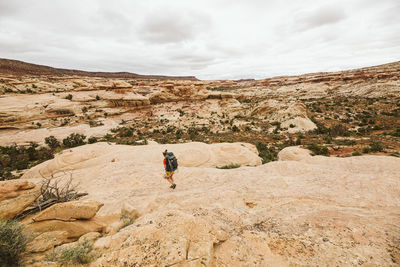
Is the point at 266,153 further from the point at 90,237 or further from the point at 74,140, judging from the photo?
the point at 74,140

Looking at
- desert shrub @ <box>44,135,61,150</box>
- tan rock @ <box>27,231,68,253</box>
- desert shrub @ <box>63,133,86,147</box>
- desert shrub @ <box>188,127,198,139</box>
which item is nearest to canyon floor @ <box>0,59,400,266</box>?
tan rock @ <box>27,231,68,253</box>

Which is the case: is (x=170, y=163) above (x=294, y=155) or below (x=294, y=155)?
above

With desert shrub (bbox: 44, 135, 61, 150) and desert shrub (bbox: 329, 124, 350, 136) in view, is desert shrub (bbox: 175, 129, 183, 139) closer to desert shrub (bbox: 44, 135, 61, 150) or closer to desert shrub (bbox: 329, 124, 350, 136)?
desert shrub (bbox: 44, 135, 61, 150)

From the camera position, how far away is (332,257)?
263cm

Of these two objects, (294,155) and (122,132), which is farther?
(122,132)

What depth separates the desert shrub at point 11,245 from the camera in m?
2.27

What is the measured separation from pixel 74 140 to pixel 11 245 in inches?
797


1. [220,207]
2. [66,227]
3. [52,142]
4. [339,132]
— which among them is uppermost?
[66,227]

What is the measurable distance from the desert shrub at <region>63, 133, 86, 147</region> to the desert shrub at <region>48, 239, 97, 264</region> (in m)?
19.4

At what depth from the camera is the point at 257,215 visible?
4.07 metres

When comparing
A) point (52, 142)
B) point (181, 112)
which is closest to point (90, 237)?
point (52, 142)

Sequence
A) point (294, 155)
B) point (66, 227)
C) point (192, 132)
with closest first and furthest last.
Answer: point (66, 227) < point (294, 155) < point (192, 132)

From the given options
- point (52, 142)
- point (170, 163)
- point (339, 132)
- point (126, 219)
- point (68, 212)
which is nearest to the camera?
point (68, 212)

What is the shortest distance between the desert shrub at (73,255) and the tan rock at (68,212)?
4.03ft
